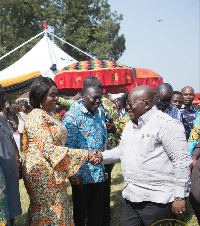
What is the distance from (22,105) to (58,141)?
8.23 meters

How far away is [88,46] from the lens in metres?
28.9

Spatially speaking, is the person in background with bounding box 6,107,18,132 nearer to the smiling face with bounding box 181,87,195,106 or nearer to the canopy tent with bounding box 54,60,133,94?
the canopy tent with bounding box 54,60,133,94

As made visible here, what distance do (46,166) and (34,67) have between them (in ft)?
25.7

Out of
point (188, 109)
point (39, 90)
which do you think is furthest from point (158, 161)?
point (188, 109)

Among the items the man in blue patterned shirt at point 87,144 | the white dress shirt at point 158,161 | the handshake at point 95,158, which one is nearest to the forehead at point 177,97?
the man in blue patterned shirt at point 87,144

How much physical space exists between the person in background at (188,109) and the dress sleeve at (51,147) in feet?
9.49

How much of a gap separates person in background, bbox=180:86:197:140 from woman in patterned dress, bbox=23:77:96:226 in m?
2.86

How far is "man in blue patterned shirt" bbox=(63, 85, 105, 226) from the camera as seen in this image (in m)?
3.25

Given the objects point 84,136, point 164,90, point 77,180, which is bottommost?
point 77,180

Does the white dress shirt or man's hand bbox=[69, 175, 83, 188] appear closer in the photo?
the white dress shirt

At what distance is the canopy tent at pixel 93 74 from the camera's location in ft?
18.5

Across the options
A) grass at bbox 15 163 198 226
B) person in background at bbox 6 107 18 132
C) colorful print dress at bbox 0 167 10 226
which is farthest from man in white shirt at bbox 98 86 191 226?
person in background at bbox 6 107 18 132

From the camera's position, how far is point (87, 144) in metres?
3.27

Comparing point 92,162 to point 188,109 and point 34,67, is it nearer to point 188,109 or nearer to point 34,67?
point 188,109
